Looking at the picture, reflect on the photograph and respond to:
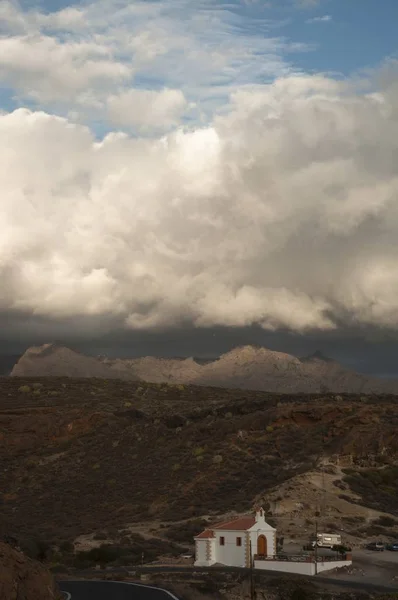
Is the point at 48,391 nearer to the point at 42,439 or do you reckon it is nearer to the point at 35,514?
the point at 42,439

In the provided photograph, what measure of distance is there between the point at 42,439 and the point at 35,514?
23.6 meters

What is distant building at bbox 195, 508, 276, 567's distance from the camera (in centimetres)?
5888

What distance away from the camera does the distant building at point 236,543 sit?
58.9 meters

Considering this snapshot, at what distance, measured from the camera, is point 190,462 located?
90.0 meters

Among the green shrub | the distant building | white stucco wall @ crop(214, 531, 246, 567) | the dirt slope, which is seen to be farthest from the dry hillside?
the green shrub

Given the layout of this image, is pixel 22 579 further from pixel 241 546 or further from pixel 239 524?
pixel 239 524

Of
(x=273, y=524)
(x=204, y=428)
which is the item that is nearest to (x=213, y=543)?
(x=273, y=524)

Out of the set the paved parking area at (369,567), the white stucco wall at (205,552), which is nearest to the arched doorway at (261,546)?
the paved parking area at (369,567)

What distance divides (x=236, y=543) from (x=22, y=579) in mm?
33327

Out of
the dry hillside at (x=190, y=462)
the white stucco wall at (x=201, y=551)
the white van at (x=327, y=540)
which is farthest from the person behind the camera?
the dry hillside at (x=190, y=462)

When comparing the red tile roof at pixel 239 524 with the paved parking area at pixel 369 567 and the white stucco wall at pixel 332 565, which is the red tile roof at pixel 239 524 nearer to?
the paved parking area at pixel 369 567

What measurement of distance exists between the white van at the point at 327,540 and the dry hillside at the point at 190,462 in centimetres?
416

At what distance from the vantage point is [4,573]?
27.2 m

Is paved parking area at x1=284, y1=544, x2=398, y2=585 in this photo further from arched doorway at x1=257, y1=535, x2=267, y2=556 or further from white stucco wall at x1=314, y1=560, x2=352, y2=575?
arched doorway at x1=257, y1=535, x2=267, y2=556
